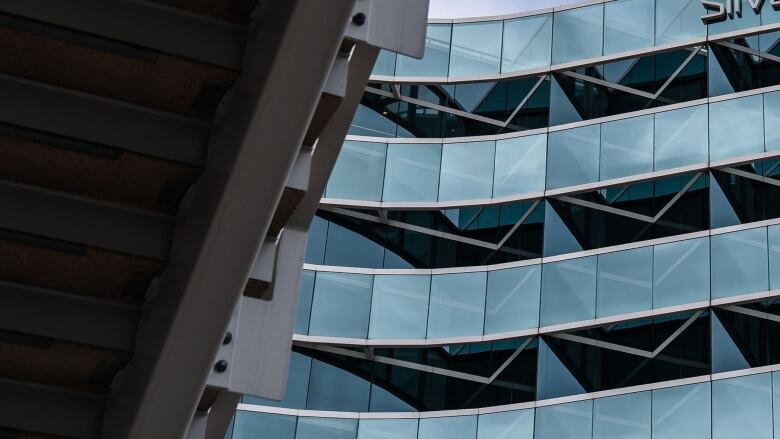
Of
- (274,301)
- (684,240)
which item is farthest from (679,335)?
(274,301)

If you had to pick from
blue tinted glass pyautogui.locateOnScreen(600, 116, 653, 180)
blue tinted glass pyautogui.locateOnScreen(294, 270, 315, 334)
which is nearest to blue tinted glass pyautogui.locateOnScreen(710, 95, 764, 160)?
blue tinted glass pyautogui.locateOnScreen(600, 116, 653, 180)

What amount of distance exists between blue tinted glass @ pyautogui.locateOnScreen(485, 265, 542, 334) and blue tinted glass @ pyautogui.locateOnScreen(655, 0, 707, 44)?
16.8ft

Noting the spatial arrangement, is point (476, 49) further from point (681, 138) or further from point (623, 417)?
point (623, 417)

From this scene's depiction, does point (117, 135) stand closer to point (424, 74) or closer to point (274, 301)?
point (274, 301)

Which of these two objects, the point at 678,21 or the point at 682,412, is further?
the point at 678,21

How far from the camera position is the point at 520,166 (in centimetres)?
2922

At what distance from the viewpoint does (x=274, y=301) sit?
582cm

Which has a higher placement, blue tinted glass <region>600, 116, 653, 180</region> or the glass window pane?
the glass window pane

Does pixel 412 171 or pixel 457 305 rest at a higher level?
pixel 412 171

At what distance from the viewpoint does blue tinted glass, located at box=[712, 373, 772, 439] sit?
2428 centimetres

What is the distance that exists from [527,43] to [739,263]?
683 cm

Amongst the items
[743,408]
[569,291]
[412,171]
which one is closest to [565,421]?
[569,291]

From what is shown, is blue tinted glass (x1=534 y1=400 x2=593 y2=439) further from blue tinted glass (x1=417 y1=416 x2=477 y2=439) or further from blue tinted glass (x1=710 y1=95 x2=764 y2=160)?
blue tinted glass (x1=710 y1=95 x2=764 y2=160)

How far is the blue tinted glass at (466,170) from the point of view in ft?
96.9
